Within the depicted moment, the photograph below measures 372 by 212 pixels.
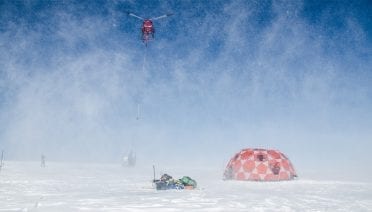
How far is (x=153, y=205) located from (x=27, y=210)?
3.27m

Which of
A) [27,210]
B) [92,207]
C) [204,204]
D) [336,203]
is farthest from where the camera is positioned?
[336,203]

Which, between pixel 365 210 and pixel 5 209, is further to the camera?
pixel 365 210

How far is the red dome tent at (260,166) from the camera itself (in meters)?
22.9

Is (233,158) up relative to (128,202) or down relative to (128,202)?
up

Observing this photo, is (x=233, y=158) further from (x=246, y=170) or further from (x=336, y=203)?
(x=336, y=203)

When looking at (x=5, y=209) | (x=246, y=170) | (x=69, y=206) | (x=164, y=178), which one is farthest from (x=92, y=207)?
(x=246, y=170)

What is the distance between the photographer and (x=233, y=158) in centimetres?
2478

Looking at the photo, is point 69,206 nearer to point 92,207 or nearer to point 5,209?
point 92,207

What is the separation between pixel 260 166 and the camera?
75.3 feet

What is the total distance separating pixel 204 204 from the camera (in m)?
10.3

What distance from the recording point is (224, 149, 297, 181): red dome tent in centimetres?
2288

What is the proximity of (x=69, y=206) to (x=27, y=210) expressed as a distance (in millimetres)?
1110

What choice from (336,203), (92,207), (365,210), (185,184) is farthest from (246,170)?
(92,207)

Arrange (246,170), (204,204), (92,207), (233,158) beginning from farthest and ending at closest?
(233,158) → (246,170) → (204,204) → (92,207)
